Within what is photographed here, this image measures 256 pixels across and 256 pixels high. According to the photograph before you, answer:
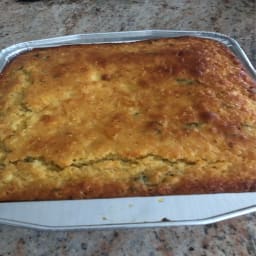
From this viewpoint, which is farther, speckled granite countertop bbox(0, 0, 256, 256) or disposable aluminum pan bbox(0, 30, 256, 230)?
speckled granite countertop bbox(0, 0, 256, 256)

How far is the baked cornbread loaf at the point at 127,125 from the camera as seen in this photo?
3.11 feet

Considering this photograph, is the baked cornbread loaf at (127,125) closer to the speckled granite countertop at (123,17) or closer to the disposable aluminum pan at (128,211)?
the disposable aluminum pan at (128,211)

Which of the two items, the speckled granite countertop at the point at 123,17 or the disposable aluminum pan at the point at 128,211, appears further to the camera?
the speckled granite countertop at the point at 123,17

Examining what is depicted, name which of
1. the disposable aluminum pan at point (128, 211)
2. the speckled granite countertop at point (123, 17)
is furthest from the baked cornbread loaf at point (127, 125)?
the speckled granite countertop at point (123, 17)

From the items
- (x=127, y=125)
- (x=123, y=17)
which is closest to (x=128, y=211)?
(x=127, y=125)

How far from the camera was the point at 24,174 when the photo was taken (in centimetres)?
97

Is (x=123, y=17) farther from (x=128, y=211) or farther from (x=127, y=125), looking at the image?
(x=128, y=211)

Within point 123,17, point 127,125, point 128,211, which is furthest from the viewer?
point 123,17

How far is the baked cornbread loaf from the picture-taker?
95 cm

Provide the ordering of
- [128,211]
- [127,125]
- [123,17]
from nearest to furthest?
[128,211] < [127,125] < [123,17]

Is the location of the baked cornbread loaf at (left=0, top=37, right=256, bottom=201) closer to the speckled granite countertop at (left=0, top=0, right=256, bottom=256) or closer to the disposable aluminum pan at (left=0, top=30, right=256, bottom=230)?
the disposable aluminum pan at (left=0, top=30, right=256, bottom=230)

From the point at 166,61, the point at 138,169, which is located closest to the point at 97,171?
the point at 138,169

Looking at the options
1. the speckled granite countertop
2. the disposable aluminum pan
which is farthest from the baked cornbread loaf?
the speckled granite countertop

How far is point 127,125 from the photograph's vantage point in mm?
1045
